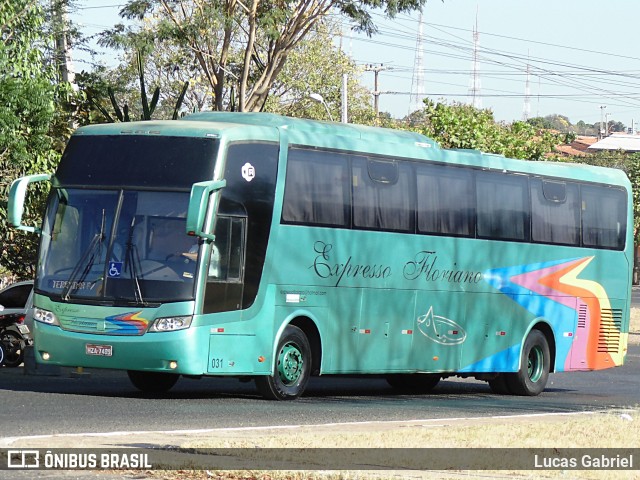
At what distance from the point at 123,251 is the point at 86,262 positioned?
544 mm

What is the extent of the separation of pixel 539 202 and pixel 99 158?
781 cm

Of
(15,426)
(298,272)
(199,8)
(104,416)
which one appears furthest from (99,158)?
→ (199,8)

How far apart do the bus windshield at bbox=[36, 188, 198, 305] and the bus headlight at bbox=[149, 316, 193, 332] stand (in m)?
0.24

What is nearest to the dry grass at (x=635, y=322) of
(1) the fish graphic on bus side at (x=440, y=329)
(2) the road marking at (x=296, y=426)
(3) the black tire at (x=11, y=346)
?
(1) the fish graphic on bus side at (x=440, y=329)

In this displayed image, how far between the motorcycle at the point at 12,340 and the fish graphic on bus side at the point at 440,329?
722 centimetres

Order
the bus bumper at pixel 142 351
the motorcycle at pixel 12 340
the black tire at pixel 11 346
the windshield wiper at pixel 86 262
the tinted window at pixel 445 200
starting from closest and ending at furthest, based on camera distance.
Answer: the bus bumper at pixel 142 351 → the windshield wiper at pixel 86 262 → the tinted window at pixel 445 200 → the motorcycle at pixel 12 340 → the black tire at pixel 11 346

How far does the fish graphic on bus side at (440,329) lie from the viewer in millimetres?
21130

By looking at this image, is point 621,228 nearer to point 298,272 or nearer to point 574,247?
point 574,247

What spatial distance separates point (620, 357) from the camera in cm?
2473

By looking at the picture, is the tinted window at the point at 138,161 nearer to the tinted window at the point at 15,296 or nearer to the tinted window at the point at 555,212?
the tinted window at the point at 555,212

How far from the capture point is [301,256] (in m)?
18.9

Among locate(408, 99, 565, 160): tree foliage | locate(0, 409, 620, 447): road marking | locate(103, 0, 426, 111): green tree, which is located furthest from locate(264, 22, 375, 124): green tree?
locate(0, 409, 620, 447): road marking

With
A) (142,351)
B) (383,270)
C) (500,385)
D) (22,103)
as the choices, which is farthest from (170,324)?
(22,103)

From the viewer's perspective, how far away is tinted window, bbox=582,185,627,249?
24.0m
